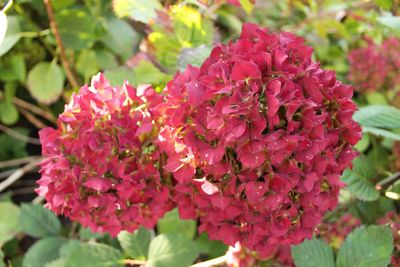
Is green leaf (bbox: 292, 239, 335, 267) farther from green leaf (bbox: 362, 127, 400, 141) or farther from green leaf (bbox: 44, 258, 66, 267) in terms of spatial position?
green leaf (bbox: 44, 258, 66, 267)

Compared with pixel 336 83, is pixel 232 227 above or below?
below

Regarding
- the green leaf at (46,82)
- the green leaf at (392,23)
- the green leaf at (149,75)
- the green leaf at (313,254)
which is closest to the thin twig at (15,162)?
the green leaf at (46,82)

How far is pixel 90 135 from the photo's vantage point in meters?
0.82

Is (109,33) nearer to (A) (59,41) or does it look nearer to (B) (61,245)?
(A) (59,41)

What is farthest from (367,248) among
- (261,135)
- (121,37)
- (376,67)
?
(121,37)

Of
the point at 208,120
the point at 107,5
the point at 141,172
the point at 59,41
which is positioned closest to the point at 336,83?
the point at 208,120

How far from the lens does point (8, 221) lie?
132 cm

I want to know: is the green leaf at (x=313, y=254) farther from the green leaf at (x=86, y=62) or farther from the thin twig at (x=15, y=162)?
the thin twig at (x=15, y=162)

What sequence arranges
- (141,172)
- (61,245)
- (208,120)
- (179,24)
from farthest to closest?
(61,245)
(179,24)
(141,172)
(208,120)

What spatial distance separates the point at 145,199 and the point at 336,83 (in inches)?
13.9

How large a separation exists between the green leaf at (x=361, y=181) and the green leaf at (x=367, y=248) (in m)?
0.11

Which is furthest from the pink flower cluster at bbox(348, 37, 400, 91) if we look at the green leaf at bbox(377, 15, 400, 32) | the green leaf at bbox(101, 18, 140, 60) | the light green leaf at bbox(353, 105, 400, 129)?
A: the green leaf at bbox(101, 18, 140, 60)

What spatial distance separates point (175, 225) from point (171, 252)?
14 centimetres

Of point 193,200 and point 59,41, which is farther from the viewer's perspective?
point 59,41
